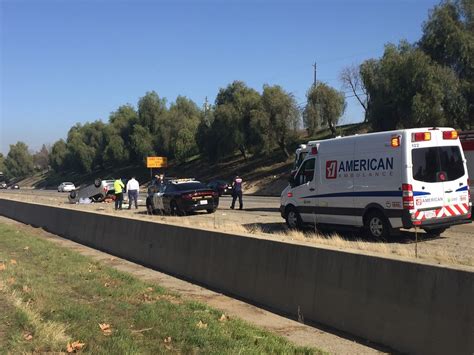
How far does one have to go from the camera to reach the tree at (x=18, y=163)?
164 m

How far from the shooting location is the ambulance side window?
14902 millimetres

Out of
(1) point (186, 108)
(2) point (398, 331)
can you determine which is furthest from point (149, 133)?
(2) point (398, 331)

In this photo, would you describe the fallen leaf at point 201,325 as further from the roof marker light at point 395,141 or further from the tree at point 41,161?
the tree at point 41,161

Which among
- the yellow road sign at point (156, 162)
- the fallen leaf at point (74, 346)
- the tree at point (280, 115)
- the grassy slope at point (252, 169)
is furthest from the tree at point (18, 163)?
the fallen leaf at point (74, 346)

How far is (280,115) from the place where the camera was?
181 feet

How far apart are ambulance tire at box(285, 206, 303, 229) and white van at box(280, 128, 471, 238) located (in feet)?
4.53

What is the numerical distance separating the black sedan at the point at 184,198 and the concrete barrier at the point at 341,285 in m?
11.1

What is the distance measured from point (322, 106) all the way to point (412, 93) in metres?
16.5

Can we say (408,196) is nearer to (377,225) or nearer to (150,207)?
(377,225)

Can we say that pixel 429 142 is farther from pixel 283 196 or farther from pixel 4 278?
pixel 4 278

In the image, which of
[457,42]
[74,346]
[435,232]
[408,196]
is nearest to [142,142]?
[457,42]

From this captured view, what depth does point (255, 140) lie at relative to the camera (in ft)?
190

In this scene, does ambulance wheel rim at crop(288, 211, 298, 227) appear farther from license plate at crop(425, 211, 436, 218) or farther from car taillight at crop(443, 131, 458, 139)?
car taillight at crop(443, 131, 458, 139)

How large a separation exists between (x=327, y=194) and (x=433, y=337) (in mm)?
8996
